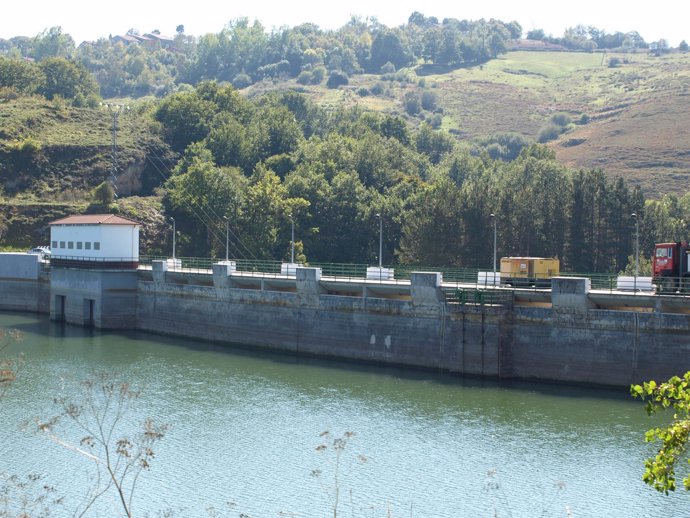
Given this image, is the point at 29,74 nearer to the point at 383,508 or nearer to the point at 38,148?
the point at 38,148

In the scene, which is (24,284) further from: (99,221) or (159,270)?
(159,270)

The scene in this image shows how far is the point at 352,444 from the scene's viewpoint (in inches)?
1697

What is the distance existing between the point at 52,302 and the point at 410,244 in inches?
1330

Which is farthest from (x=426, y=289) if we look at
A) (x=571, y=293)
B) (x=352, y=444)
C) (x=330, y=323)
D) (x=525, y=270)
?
(x=352, y=444)

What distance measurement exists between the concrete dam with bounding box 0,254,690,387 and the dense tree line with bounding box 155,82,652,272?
24732 millimetres

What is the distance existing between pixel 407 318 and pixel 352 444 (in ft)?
63.2

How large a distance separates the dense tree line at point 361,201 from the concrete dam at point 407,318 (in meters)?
24.7

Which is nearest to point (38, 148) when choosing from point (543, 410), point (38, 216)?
point (38, 216)

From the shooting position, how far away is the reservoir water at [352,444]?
35.3m

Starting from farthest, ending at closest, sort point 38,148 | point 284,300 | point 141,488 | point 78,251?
1. point 38,148
2. point 78,251
3. point 284,300
4. point 141,488

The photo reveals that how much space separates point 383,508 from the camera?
34.6 metres

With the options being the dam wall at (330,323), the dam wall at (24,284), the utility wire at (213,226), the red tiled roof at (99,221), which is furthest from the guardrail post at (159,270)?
the utility wire at (213,226)

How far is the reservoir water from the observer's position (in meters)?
35.3

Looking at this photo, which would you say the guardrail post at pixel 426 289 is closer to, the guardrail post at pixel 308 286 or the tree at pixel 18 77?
the guardrail post at pixel 308 286
